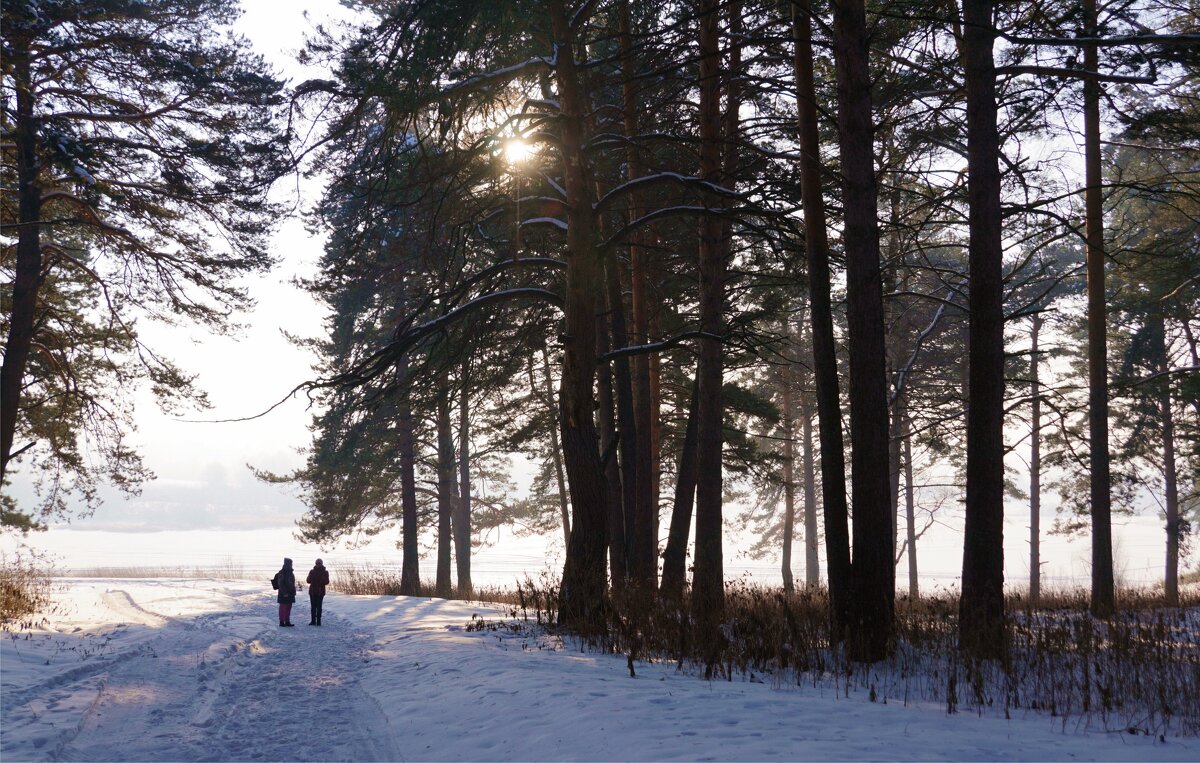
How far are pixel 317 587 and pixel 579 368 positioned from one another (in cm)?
918

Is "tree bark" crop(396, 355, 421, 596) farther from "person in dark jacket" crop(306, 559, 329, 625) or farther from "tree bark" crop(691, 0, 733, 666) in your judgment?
"tree bark" crop(691, 0, 733, 666)

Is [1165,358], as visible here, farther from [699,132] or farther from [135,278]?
[135,278]

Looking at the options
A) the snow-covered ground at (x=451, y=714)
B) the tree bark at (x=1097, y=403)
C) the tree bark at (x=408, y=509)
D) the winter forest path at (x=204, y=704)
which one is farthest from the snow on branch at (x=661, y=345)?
the tree bark at (x=408, y=509)

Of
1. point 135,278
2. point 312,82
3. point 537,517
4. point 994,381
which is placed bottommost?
point 537,517

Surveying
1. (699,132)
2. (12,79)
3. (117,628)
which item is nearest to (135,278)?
(12,79)

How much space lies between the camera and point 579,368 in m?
10.5

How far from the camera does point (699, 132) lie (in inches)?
512

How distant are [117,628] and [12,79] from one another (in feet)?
31.4

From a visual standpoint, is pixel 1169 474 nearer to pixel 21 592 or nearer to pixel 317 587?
pixel 317 587

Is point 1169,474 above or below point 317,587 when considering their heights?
above

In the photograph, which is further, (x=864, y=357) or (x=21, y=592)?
(x=21, y=592)

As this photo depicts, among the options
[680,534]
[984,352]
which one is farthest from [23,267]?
[984,352]

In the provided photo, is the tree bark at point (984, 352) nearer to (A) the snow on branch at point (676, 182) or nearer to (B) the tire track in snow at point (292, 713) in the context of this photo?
(A) the snow on branch at point (676, 182)

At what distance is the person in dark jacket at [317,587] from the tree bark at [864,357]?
11.6 m
